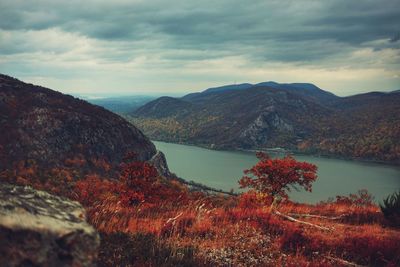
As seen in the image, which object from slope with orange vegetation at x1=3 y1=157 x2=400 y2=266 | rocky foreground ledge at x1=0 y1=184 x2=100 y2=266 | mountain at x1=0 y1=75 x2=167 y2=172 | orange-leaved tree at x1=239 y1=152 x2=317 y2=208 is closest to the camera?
rocky foreground ledge at x1=0 y1=184 x2=100 y2=266

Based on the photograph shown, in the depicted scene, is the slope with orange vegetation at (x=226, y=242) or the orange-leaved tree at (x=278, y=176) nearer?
the slope with orange vegetation at (x=226, y=242)

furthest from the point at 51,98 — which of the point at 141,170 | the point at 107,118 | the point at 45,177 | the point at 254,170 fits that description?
the point at 254,170

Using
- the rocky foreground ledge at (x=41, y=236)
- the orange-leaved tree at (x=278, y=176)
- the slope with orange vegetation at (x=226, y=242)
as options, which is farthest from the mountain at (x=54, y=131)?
the rocky foreground ledge at (x=41, y=236)

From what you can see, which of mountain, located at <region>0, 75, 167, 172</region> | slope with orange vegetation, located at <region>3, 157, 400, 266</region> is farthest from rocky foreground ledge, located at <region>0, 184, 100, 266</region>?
mountain, located at <region>0, 75, 167, 172</region>

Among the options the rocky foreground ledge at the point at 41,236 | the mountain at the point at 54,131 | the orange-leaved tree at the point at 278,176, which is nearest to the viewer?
the rocky foreground ledge at the point at 41,236

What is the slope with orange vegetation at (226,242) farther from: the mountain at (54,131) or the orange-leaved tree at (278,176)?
the mountain at (54,131)

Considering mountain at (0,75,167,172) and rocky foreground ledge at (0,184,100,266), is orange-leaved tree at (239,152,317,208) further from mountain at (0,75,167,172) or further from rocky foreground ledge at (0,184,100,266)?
mountain at (0,75,167,172)

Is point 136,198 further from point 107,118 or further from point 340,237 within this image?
point 107,118
